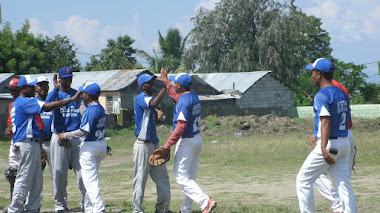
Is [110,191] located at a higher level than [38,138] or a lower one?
lower

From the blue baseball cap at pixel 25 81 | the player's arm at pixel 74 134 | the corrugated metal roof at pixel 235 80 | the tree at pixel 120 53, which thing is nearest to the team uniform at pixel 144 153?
the player's arm at pixel 74 134

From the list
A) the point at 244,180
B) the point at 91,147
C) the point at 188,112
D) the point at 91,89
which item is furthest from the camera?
the point at 244,180

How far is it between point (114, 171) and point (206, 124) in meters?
19.6

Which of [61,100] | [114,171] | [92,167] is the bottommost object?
[114,171]

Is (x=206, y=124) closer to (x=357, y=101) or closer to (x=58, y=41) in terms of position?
(x=357, y=101)

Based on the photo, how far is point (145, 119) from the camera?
28.5 feet

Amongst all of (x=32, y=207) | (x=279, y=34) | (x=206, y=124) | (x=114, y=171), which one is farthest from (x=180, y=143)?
(x=279, y=34)

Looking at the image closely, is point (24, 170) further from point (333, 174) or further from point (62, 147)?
point (333, 174)

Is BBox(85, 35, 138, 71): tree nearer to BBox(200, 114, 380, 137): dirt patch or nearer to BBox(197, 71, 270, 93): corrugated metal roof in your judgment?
BBox(197, 71, 270, 93): corrugated metal roof

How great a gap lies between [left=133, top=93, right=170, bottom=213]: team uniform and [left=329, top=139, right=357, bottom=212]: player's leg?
2743mm

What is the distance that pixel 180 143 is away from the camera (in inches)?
327

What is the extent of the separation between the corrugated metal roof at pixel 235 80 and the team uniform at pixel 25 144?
3887 cm

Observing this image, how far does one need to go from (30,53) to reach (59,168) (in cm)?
4581

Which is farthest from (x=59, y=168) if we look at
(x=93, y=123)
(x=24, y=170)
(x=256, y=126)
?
(x=256, y=126)
